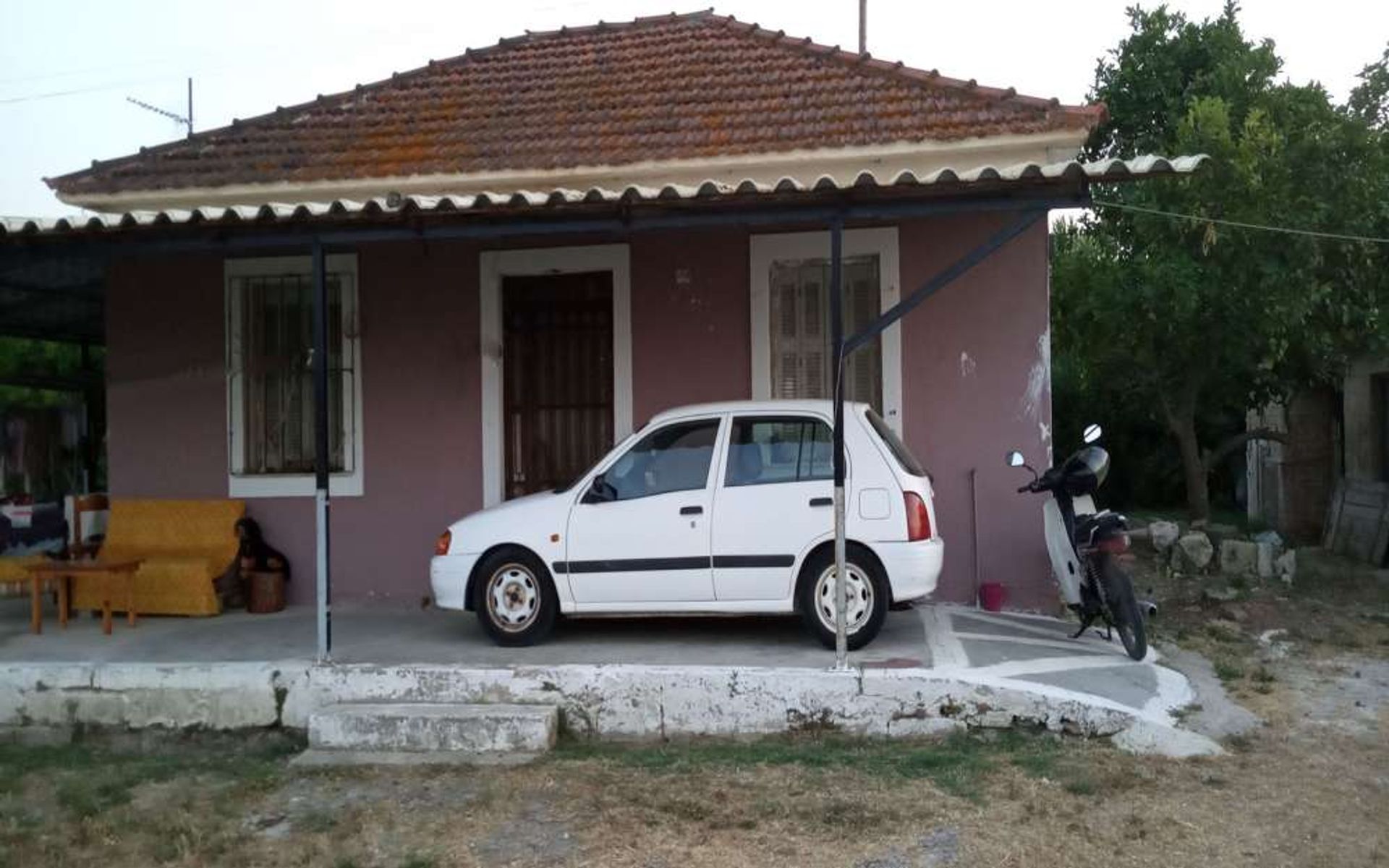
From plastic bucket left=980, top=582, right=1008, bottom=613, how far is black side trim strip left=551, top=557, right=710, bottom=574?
2604 millimetres

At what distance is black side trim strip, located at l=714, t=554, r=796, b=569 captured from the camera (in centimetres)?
720

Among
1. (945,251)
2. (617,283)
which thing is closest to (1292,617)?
(945,251)

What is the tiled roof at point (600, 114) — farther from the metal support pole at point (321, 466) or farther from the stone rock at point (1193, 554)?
the stone rock at point (1193, 554)

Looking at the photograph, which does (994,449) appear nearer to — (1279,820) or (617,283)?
(617,283)

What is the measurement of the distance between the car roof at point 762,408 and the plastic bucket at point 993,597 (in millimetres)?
2109

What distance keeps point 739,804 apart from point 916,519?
2.28m

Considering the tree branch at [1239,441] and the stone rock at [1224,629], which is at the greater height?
the tree branch at [1239,441]

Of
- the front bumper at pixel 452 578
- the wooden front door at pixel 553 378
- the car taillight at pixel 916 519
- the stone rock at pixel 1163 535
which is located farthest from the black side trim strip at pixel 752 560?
the stone rock at pixel 1163 535

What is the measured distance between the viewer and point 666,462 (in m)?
7.53

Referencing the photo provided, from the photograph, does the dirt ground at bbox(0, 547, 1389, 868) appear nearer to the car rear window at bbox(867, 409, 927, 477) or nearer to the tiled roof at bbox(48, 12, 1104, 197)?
the car rear window at bbox(867, 409, 927, 477)

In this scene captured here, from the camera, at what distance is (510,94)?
11.2 meters

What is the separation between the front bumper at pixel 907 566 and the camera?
23.3 feet

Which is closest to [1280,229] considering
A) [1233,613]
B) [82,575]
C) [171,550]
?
[1233,613]

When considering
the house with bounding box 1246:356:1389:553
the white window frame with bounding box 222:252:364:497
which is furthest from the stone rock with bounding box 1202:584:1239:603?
the white window frame with bounding box 222:252:364:497
